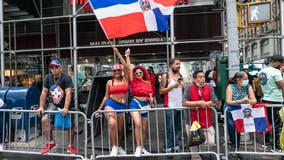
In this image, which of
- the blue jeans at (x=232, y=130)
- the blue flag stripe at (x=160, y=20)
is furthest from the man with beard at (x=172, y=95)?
the blue jeans at (x=232, y=130)

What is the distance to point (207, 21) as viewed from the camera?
35.1 ft

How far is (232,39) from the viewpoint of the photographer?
665cm

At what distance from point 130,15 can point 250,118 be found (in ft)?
8.84

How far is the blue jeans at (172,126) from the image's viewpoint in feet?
19.5

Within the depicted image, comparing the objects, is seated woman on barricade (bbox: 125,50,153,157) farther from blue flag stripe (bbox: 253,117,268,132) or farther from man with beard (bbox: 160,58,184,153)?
blue flag stripe (bbox: 253,117,268,132)

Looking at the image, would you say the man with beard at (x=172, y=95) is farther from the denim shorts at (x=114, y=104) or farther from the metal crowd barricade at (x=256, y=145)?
the metal crowd barricade at (x=256, y=145)

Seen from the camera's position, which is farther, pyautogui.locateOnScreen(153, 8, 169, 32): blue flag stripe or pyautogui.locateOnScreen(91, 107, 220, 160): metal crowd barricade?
pyautogui.locateOnScreen(153, 8, 169, 32): blue flag stripe

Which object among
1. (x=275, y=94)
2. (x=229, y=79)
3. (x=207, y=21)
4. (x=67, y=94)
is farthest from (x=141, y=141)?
(x=207, y=21)

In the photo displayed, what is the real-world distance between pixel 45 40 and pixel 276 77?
1007 centimetres

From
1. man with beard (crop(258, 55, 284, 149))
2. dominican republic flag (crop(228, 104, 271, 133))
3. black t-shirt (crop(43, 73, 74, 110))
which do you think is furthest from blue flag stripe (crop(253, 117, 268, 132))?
black t-shirt (crop(43, 73, 74, 110))

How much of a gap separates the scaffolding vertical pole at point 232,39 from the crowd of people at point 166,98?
1.58 feet

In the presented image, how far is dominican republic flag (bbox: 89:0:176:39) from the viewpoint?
5762 millimetres

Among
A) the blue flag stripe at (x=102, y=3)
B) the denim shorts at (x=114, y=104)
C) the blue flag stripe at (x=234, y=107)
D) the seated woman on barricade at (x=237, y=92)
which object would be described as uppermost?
the blue flag stripe at (x=102, y=3)

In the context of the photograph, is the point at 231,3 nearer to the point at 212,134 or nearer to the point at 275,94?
the point at 275,94
